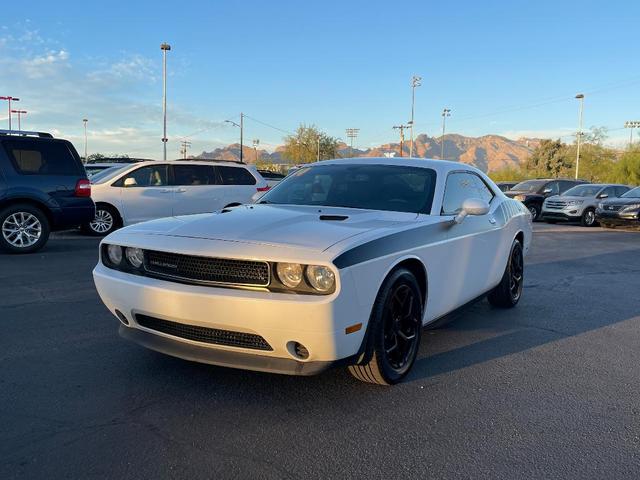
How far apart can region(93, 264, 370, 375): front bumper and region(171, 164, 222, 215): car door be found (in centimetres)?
873

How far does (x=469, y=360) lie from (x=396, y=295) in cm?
104

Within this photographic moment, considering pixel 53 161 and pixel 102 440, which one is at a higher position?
pixel 53 161

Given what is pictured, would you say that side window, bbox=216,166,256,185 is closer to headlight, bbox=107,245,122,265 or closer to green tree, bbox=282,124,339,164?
headlight, bbox=107,245,122,265

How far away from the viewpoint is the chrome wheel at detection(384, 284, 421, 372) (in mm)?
3569

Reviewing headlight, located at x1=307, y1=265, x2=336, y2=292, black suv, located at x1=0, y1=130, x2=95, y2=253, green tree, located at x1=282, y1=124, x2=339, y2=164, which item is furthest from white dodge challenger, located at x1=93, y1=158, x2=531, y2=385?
green tree, located at x1=282, y1=124, x2=339, y2=164

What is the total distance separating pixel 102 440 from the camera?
9.36 ft

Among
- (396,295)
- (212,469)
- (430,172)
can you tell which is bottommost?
(212,469)

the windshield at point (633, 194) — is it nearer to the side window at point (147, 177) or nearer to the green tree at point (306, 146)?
the side window at point (147, 177)

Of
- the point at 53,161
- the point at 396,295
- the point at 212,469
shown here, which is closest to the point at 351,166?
the point at 396,295

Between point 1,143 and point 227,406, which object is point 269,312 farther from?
point 1,143

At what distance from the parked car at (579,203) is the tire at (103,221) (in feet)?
47.6

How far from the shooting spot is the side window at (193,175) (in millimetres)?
12023

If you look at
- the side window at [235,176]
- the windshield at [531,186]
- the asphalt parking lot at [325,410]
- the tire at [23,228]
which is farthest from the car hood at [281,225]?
the windshield at [531,186]

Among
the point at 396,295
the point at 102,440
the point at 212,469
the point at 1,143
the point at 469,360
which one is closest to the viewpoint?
the point at 212,469
